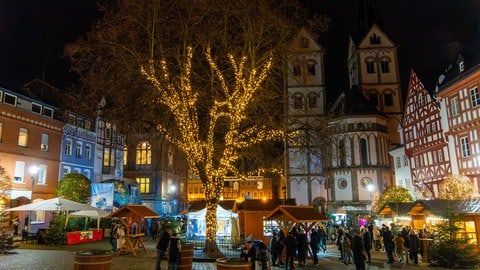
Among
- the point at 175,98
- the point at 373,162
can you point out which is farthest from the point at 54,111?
the point at 373,162

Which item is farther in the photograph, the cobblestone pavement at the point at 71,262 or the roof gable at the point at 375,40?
the roof gable at the point at 375,40

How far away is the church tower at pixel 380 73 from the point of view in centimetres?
5353

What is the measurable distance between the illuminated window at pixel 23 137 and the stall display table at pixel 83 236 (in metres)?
10.2

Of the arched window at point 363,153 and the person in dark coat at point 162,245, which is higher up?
the arched window at point 363,153

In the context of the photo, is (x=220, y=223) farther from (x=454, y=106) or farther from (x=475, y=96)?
(x=475, y=96)

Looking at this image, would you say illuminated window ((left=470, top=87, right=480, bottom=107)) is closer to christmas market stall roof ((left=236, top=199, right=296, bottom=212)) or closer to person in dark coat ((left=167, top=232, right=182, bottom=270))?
christmas market stall roof ((left=236, top=199, right=296, bottom=212))

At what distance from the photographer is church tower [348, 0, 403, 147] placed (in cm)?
5353

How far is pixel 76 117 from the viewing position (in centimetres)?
3766

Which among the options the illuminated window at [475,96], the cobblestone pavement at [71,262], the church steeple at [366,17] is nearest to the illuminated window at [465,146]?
the illuminated window at [475,96]

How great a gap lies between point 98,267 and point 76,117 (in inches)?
1173

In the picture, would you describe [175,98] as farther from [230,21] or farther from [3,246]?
[3,246]

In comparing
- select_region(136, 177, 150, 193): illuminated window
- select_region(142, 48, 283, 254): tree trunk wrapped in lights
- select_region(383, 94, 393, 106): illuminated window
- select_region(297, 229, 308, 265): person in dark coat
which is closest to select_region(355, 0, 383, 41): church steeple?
select_region(383, 94, 393, 106): illuminated window

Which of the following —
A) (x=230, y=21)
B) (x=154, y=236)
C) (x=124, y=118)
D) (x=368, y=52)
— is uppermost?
(x=368, y=52)

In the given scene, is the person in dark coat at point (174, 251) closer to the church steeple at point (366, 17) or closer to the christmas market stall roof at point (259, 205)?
the christmas market stall roof at point (259, 205)
